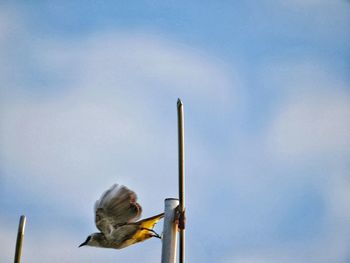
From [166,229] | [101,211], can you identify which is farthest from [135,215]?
[166,229]

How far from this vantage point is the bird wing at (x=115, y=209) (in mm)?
5234

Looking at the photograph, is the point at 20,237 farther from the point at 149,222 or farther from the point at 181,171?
the point at 181,171

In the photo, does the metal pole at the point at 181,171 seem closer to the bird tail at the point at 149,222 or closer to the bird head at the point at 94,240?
the bird tail at the point at 149,222

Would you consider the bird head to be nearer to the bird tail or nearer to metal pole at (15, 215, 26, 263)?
the bird tail

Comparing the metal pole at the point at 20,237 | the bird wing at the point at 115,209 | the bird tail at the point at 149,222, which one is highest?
the bird wing at the point at 115,209

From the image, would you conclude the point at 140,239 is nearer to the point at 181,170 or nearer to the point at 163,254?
the point at 163,254

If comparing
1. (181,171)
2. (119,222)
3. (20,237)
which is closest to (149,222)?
(119,222)

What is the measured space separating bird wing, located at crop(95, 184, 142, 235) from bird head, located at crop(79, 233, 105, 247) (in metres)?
0.06

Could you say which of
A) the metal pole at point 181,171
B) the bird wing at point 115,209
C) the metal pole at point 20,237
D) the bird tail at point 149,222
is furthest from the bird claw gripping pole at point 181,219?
the metal pole at point 20,237

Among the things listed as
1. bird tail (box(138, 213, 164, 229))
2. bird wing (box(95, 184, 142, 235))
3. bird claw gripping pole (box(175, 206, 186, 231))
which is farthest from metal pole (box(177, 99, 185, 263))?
bird wing (box(95, 184, 142, 235))

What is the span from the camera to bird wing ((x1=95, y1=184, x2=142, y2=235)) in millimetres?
5234

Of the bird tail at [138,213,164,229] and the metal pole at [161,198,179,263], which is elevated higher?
the bird tail at [138,213,164,229]

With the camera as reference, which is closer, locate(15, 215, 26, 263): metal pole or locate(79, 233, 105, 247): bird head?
locate(15, 215, 26, 263): metal pole

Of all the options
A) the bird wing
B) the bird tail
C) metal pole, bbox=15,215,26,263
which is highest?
the bird wing
